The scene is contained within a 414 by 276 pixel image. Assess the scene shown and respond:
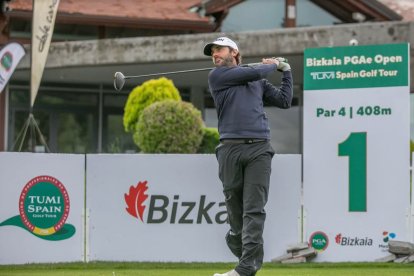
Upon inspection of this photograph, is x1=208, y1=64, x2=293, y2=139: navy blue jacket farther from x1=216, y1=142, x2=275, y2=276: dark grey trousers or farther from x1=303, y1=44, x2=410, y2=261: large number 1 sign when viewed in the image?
x1=303, y1=44, x2=410, y2=261: large number 1 sign

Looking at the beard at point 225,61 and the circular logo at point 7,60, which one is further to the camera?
the circular logo at point 7,60

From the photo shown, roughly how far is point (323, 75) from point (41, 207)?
338cm

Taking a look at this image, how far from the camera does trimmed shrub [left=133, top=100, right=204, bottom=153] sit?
64.2ft

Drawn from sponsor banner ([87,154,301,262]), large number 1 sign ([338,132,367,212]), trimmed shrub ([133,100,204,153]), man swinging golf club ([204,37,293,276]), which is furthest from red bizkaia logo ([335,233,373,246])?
trimmed shrub ([133,100,204,153])

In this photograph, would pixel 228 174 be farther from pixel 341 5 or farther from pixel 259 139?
pixel 341 5

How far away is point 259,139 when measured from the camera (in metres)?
7.41

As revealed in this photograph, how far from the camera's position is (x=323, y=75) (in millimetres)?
11281

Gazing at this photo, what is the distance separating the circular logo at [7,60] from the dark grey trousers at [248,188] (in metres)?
9.26

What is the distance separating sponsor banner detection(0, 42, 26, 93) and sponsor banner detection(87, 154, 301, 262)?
5277mm

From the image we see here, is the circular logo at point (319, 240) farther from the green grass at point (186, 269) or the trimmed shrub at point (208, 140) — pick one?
the trimmed shrub at point (208, 140)

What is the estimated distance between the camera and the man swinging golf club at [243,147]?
24.0 feet

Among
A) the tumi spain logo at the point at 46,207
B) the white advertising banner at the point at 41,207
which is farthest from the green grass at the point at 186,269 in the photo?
the tumi spain logo at the point at 46,207

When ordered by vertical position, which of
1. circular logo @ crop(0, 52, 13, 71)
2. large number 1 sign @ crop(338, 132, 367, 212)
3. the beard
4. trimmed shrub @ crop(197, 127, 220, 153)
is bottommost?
large number 1 sign @ crop(338, 132, 367, 212)

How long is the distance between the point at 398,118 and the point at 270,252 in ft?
6.57
